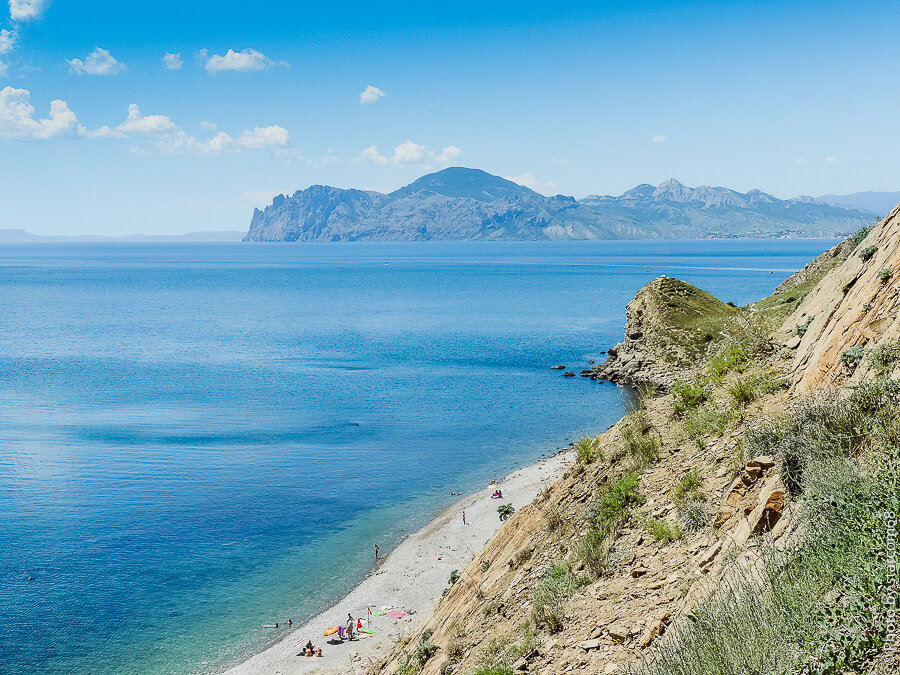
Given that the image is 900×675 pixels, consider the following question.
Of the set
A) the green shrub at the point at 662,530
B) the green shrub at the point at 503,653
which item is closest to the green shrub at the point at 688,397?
the green shrub at the point at 662,530

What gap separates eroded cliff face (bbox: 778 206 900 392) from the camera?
431 inches

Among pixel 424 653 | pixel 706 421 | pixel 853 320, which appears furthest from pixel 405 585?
pixel 853 320

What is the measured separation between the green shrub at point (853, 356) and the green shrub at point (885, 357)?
36 centimetres

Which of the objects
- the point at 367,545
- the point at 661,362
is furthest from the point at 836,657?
the point at 661,362

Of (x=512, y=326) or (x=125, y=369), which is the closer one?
(x=125, y=369)

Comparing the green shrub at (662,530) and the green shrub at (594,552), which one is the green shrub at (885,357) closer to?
the green shrub at (662,530)

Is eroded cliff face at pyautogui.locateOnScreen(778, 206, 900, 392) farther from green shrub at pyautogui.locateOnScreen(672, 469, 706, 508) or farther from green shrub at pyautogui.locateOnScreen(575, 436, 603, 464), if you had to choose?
green shrub at pyautogui.locateOnScreen(575, 436, 603, 464)

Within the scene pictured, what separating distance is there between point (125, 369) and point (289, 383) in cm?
2621

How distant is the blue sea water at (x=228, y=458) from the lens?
1374 inches

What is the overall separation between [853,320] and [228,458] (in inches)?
2120

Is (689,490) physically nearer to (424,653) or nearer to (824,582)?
(824,582)

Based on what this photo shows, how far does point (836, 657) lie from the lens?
17.3ft

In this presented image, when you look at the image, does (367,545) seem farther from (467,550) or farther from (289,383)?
(289,383)

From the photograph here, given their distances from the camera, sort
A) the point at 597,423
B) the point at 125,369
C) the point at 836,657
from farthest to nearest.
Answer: the point at 125,369, the point at 597,423, the point at 836,657
